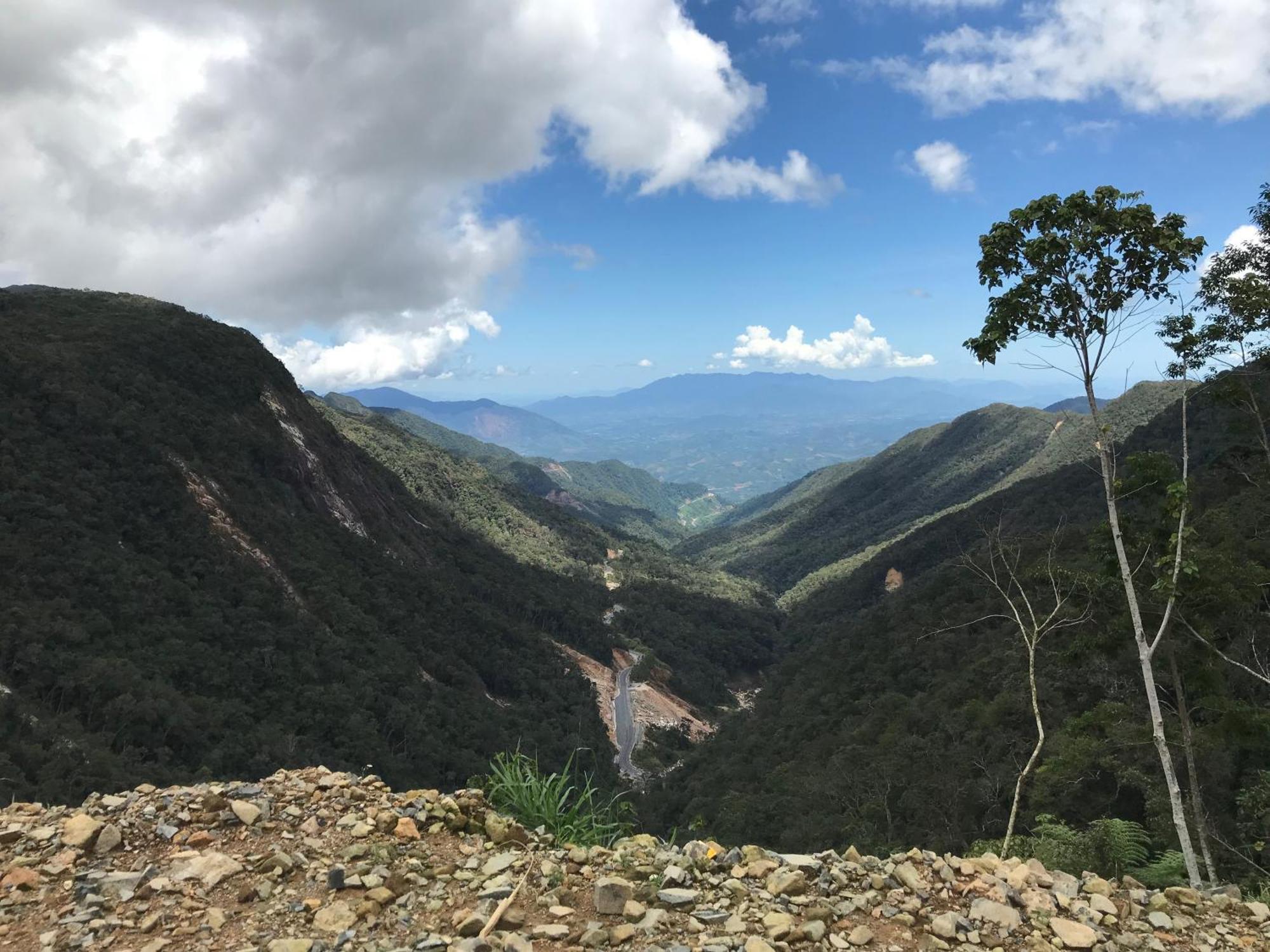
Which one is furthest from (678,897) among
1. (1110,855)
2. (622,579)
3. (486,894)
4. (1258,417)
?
(622,579)

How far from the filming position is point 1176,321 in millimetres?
11297

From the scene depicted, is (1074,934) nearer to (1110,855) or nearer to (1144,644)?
(1110,855)

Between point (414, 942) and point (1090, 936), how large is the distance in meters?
6.02

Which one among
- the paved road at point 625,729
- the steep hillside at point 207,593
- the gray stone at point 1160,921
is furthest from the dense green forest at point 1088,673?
the steep hillside at point 207,593

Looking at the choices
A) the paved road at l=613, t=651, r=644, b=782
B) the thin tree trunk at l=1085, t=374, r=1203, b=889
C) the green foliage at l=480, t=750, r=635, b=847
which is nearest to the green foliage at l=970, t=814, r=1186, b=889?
the thin tree trunk at l=1085, t=374, r=1203, b=889

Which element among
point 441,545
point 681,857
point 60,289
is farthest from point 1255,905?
point 60,289

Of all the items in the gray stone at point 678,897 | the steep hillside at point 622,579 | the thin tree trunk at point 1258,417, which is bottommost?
the steep hillside at point 622,579

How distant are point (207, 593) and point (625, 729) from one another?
193 ft

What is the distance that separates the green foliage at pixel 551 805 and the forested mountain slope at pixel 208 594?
31602 millimetres

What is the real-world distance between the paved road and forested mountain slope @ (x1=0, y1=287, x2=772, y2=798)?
4999 mm

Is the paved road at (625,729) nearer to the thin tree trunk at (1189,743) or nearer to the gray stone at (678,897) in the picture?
the thin tree trunk at (1189,743)

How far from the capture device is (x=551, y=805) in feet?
25.5

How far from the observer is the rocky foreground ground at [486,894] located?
5.20 m

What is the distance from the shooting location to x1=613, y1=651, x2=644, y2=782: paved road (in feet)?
258
